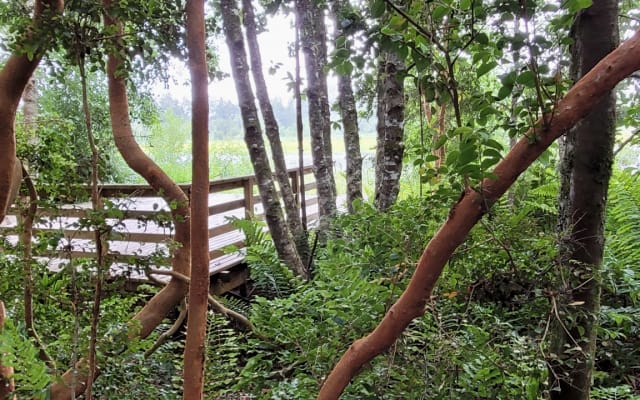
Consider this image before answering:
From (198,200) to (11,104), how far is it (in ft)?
2.88

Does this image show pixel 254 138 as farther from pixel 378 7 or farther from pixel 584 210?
pixel 584 210

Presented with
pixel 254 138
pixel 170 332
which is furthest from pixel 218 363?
pixel 254 138

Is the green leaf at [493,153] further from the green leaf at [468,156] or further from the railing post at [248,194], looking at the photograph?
the railing post at [248,194]

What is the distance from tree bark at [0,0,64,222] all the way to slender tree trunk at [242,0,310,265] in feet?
6.79

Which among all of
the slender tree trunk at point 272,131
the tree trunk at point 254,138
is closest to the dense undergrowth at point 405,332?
the tree trunk at point 254,138

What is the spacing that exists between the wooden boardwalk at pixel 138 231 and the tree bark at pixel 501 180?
70 centimetres

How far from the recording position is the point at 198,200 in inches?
49.2

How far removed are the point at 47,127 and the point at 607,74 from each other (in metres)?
2.03

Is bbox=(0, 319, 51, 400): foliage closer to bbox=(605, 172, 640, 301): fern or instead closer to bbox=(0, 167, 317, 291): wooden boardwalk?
bbox=(0, 167, 317, 291): wooden boardwalk

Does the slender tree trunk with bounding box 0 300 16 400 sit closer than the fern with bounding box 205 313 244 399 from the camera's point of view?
Yes

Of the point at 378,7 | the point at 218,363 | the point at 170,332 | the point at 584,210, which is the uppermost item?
the point at 378,7

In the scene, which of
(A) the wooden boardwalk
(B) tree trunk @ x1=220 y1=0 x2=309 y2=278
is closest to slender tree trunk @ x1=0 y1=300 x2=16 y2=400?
(A) the wooden boardwalk

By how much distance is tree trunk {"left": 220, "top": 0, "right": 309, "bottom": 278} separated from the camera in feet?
9.82

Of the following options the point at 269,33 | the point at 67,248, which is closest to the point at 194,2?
the point at 67,248
